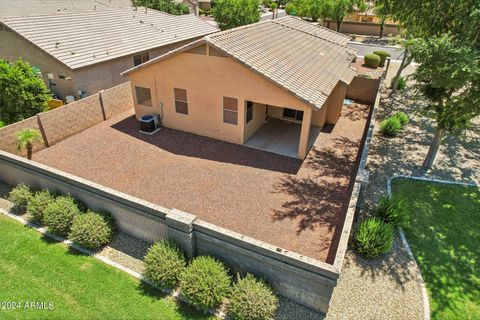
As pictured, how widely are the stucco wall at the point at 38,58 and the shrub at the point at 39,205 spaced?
9.78 metres

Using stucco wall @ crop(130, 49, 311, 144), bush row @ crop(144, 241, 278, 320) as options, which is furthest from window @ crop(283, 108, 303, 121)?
bush row @ crop(144, 241, 278, 320)

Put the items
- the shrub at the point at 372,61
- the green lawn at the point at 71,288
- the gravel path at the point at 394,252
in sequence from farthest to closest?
1. the shrub at the point at 372,61
2. the gravel path at the point at 394,252
3. the green lawn at the point at 71,288

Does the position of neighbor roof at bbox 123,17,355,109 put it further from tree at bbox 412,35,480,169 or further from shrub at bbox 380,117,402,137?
tree at bbox 412,35,480,169

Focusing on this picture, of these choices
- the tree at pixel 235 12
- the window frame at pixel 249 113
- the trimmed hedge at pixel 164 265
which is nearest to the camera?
the trimmed hedge at pixel 164 265

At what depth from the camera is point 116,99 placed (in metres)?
18.1

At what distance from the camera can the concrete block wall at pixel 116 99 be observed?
17.3 meters

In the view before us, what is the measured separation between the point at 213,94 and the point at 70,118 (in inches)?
294

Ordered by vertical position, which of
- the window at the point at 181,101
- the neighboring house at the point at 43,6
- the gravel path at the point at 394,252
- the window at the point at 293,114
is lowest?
the gravel path at the point at 394,252

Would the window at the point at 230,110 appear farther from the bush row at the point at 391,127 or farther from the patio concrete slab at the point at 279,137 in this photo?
the bush row at the point at 391,127

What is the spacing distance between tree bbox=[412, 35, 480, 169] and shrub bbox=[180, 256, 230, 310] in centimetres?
929

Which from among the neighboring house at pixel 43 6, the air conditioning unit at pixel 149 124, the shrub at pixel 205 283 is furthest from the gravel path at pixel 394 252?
the neighboring house at pixel 43 6

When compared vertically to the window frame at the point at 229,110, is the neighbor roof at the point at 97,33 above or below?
above

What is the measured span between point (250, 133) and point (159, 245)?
8942mm

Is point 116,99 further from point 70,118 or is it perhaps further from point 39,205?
point 39,205
